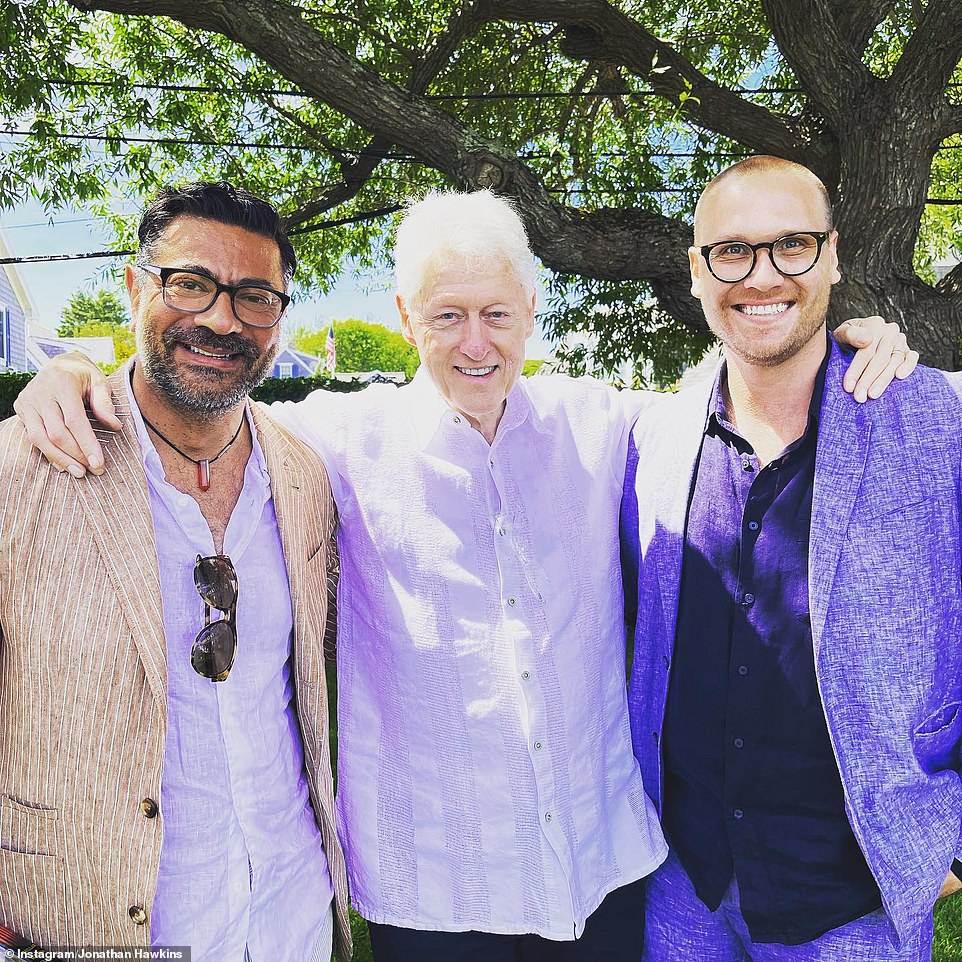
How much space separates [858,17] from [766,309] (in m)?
6.06

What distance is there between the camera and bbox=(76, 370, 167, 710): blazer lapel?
1751mm

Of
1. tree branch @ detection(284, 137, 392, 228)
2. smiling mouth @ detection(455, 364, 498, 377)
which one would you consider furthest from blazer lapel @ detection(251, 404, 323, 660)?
tree branch @ detection(284, 137, 392, 228)

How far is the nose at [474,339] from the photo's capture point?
2186 mm

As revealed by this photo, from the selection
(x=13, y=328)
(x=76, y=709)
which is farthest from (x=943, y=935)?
(x=13, y=328)

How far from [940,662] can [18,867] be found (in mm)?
2143

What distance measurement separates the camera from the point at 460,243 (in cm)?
218

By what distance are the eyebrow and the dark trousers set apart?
66.0 inches

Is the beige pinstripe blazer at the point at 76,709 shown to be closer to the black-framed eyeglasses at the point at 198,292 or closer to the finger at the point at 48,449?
the finger at the point at 48,449

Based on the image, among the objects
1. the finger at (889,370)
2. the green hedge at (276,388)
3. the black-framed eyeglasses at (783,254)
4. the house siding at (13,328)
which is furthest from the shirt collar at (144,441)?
the house siding at (13,328)

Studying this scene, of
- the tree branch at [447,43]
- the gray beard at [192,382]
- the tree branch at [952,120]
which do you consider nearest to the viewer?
the gray beard at [192,382]

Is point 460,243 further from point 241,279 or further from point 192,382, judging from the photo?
point 192,382

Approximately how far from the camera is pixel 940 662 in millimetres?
2082

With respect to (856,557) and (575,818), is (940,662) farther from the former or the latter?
(575,818)

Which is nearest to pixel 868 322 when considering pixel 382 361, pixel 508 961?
pixel 508 961
